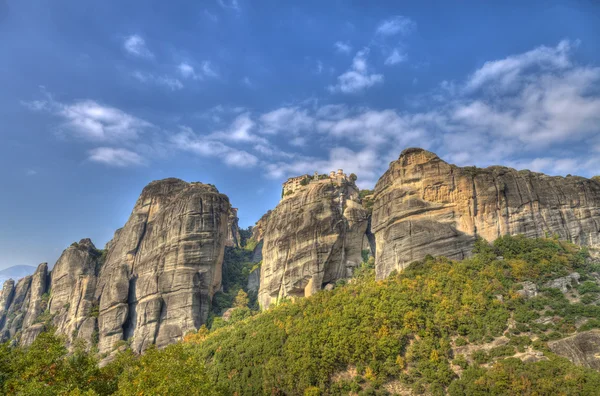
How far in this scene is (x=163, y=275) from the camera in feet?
225

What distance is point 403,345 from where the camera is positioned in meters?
40.2

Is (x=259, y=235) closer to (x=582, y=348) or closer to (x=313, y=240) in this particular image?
(x=313, y=240)

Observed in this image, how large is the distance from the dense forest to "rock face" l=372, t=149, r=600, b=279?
94.7 inches

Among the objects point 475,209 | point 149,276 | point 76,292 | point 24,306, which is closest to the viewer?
point 475,209

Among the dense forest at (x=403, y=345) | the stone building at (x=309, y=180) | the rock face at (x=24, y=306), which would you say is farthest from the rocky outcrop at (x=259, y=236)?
the rock face at (x=24, y=306)

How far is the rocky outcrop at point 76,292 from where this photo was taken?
2815 inches

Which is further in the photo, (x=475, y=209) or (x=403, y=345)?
(x=475, y=209)

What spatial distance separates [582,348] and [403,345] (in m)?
14.1

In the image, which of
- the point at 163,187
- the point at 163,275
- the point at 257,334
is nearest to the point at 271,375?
the point at 257,334

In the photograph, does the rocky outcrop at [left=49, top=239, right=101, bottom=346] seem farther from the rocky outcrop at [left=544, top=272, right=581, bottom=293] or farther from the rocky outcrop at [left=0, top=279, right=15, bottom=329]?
the rocky outcrop at [left=544, top=272, right=581, bottom=293]

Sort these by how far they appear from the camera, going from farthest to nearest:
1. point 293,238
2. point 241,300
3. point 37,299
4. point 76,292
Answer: point 37,299 → point 76,292 → point 241,300 → point 293,238

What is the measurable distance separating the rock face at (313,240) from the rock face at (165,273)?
9646mm

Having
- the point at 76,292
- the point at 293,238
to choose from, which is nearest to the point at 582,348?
the point at 293,238

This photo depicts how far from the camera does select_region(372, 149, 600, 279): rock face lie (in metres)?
50.4
